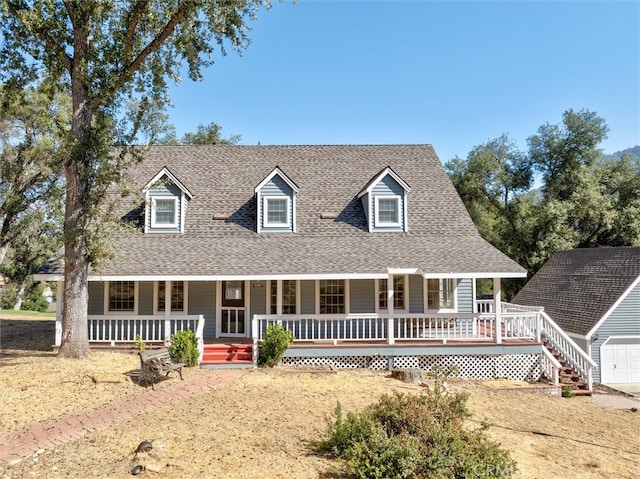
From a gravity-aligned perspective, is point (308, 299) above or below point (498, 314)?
above

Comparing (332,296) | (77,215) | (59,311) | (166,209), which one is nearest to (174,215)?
(166,209)

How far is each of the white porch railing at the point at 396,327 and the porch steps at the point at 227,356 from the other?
2.13 ft

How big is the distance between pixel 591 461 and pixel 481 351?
611cm

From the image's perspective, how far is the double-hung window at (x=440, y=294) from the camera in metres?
16.1

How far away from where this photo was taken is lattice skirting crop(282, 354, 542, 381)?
1377 centimetres

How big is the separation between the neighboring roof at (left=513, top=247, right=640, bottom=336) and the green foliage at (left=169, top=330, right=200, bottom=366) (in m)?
16.1

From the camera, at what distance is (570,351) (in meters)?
14.6

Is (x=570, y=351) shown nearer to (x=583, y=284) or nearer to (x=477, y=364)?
(x=477, y=364)

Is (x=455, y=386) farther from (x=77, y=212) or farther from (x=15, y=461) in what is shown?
(x=77, y=212)

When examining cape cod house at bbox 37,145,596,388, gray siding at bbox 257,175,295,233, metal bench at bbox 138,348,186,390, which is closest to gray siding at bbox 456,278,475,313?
cape cod house at bbox 37,145,596,388

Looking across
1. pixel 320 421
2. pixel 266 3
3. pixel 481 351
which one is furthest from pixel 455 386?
pixel 266 3

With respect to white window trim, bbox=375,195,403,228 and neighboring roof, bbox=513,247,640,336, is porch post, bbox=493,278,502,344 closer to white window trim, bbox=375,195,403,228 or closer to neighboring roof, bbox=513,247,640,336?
white window trim, bbox=375,195,403,228

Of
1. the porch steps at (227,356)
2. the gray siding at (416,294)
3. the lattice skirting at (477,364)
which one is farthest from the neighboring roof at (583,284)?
the porch steps at (227,356)

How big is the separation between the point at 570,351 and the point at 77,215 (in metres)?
16.6
